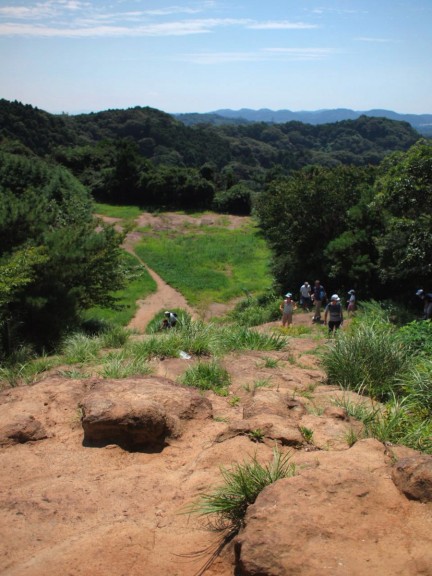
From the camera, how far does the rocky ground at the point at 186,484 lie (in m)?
3.39

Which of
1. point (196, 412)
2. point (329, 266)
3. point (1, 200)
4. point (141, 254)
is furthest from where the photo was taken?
point (141, 254)

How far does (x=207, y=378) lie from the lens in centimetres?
709

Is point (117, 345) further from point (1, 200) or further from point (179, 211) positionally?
point (179, 211)

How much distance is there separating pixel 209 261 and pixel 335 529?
3001 cm

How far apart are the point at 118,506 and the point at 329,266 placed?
60.4 feet

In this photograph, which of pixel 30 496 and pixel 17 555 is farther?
pixel 30 496

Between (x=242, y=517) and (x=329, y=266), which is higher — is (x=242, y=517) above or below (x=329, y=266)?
above

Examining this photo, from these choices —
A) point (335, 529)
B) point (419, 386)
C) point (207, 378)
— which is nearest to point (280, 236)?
point (207, 378)

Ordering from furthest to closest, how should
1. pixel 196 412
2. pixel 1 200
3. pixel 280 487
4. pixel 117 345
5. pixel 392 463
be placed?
pixel 1 200, pixel 117 345, pixel 196 412, pixel 392 463, pixel 280 487

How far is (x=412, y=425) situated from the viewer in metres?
5.27

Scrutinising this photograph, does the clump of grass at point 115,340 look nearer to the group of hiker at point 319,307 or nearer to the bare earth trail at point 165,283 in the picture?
the bare earth trail at point 165,283

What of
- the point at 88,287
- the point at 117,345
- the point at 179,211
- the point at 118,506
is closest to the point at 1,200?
the point at 88,287

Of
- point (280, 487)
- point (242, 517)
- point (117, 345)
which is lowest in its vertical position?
point (117, 345)

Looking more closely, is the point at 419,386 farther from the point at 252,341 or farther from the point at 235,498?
the point at 252,341
